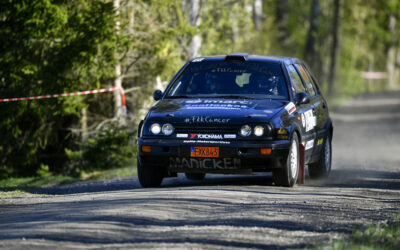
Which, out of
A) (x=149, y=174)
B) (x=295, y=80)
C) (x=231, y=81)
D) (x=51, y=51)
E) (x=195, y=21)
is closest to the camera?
(x=149, y=174)

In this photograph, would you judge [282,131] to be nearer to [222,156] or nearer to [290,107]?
[290,107]

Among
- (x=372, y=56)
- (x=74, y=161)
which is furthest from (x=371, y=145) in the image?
(x=372, y=56)

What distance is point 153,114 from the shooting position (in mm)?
10773

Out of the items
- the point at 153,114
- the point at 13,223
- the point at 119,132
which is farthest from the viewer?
the point at 119,132

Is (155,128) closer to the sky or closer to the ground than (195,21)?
closer to the ground

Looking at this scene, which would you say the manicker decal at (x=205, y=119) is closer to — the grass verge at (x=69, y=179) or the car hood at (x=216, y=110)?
the car hood at (x=216, y=110)

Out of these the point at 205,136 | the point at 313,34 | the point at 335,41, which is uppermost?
the point at 335,41

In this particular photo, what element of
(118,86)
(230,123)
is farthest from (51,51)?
(230,123)

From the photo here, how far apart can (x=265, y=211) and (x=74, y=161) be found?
945cm

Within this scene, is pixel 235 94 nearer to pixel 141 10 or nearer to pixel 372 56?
pixel 141 10

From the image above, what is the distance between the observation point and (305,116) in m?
11.8

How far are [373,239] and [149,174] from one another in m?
4.56

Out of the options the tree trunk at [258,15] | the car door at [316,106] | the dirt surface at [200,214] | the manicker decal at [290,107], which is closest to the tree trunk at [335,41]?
the tree trunk at [258,15]

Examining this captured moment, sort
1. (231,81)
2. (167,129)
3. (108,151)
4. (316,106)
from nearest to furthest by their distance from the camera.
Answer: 1. (167,129)
2. (231,81)
3. (316,106)
4. (108,151)
